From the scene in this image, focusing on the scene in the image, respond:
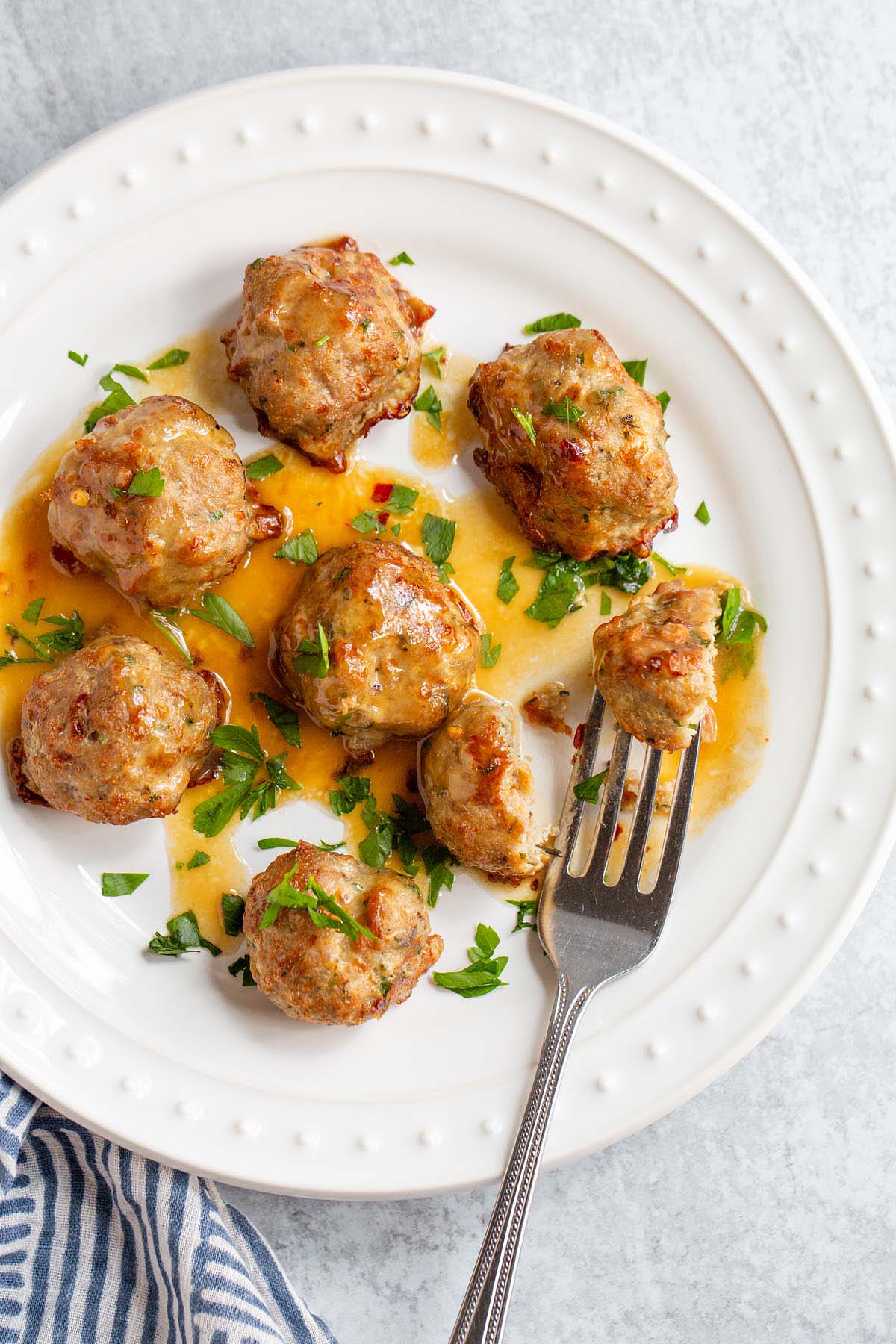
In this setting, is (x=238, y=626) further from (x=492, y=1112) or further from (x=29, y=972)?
(x=492, y=1112)

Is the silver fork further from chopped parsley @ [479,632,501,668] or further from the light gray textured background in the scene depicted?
the light gray textured background

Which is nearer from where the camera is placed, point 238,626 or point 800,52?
point 238,626

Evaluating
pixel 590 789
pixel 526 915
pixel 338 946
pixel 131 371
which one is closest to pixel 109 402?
pixel 131 371

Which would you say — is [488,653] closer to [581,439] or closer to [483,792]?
[483,792]

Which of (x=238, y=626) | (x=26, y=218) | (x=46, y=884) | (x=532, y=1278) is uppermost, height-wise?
(x=26, y=218)

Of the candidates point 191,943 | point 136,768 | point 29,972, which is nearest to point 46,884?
point 29,972

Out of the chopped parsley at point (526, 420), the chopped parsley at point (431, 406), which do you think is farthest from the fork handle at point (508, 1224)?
the chopped parsley at point (431, 406)
